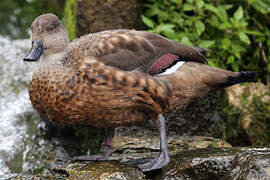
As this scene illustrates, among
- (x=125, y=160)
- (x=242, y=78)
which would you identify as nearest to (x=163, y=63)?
(x=242, y=78)

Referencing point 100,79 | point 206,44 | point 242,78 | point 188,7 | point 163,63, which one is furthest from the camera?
point 188,7

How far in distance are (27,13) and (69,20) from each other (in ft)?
9.94

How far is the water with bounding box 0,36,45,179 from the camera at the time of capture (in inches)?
207

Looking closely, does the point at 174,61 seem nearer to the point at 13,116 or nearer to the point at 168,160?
the point at 168,160

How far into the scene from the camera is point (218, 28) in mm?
5793

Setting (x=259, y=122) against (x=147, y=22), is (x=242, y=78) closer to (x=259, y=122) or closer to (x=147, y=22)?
(x=259, y=122)

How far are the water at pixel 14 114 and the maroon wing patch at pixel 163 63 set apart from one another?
2.01 meters

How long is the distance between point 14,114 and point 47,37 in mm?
2314

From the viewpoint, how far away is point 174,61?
3918 millimetres

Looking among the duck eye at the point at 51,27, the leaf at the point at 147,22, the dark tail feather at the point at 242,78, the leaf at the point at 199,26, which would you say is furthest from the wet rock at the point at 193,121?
the duck eye at the point at 51,27

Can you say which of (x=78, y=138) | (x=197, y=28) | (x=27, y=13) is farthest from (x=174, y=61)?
(x=27, y=13)

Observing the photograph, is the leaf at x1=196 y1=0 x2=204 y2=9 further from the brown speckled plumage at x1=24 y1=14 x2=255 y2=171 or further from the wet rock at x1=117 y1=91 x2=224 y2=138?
the brown speckled plumage at x1=24 y1=14 x2=255 y2=171

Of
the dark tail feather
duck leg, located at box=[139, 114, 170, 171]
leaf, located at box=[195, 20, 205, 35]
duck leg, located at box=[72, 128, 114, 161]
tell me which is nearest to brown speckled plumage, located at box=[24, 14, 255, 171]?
duck leg, located at box=[139, 114, 170, 171]

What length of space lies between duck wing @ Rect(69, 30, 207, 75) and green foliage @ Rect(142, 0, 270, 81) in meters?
1.30
